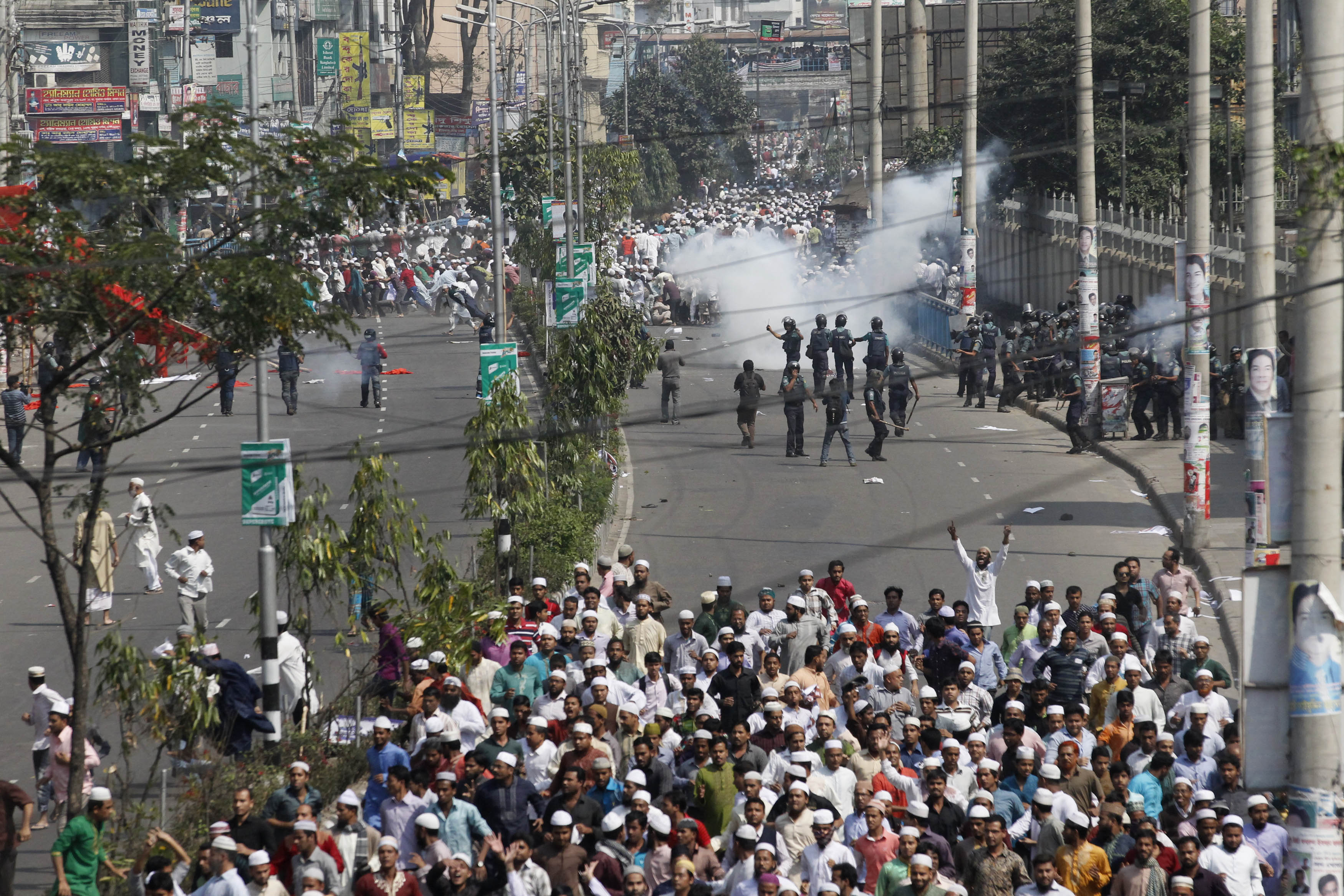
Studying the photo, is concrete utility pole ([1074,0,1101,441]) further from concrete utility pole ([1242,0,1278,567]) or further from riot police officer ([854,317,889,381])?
concrete utility pole ([1242,0,1278,567])

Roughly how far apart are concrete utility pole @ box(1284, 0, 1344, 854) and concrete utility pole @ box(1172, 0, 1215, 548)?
10323mm

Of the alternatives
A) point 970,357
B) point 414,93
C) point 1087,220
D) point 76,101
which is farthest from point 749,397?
point 414,93

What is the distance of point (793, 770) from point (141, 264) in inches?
175

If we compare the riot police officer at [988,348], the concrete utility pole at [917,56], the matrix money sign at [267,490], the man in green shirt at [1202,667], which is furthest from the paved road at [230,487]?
the concrete utility pole at [917,56]

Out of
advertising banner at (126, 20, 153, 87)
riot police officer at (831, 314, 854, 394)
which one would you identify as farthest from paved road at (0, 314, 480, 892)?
advertising banner at (126, 20, 153, 87)

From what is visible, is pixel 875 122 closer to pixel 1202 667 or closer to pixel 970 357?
pixel 970 357

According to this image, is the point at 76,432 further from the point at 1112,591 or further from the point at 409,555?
the point at 1112,591

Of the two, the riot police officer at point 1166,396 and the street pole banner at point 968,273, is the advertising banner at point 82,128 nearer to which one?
the street pole banner at point 968,273

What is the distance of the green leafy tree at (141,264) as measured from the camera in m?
9.30

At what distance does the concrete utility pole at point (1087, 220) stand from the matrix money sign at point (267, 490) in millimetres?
13353

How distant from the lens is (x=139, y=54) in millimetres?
53312

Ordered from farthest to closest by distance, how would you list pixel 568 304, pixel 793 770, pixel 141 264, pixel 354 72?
pixel 354 72
pixel 568 304
pixel 793 770
pixel 141 264

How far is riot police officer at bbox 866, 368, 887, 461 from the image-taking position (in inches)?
896

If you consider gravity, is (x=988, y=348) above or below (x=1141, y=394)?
above
